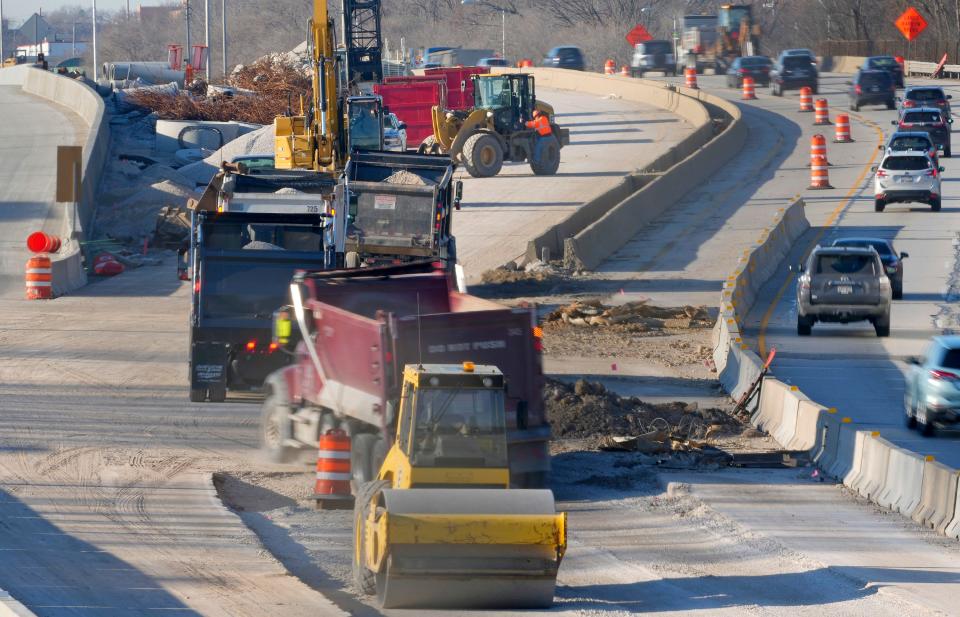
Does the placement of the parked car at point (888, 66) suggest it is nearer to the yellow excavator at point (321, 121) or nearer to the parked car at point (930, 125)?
the parked car at point (930, 125)

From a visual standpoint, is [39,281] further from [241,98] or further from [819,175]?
[241,98]

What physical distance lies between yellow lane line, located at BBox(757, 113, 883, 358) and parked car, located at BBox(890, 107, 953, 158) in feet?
5.75

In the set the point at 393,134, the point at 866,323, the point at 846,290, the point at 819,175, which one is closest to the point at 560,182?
the point at 393,134

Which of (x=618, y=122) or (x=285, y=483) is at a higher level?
(x=618, y=122)

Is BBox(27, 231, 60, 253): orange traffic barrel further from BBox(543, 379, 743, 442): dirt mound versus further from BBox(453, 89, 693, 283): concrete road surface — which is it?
BBox(543, 379, 743, 442): dirt mound

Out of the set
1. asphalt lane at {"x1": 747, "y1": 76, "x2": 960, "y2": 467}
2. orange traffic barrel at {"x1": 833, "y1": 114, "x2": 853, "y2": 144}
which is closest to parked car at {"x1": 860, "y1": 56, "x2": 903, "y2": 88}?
orange traffic barrel at {"x1": 833, "y1": 114, "x2": 853, "y2": 144}

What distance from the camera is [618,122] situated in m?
64.3

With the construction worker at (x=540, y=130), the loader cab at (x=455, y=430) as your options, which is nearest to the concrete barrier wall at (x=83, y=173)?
the construction worker at (x=540, y=130)

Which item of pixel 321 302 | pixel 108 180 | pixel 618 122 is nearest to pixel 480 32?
pixel 618 122

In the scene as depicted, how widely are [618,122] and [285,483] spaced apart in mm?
49280

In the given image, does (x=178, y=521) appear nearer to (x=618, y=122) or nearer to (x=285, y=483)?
(x=285, y=483)

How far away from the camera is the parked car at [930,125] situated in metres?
54.1

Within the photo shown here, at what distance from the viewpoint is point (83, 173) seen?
41.8 metres

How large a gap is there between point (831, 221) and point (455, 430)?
32.7 meters
